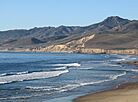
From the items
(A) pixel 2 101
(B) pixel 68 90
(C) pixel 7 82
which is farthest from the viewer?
(C) pixel 7 82

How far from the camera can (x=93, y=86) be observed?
46094mm

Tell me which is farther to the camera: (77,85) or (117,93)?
(77,85)

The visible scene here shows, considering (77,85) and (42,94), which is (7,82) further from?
(42,94)

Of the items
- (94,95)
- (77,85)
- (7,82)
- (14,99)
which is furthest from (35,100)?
(7,82)

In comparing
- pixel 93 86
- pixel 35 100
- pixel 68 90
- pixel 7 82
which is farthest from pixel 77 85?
pixel 35 100

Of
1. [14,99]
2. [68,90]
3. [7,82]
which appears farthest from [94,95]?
[7,82]

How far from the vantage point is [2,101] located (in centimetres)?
3444

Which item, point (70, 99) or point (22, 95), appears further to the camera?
point (22, 95)

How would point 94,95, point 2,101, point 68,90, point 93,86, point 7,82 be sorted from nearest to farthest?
point 2,101 → point 94,95 → point 68,90 → point 93,86 → point 7,82

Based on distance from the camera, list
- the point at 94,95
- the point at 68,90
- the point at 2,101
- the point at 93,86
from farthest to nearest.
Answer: the point at 93,86, the point at 68,90, the point at 94,95, the point at 2,101

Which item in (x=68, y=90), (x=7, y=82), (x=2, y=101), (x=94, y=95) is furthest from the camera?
(x=7, y=82)

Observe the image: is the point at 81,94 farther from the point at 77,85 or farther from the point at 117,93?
the point at 77,85

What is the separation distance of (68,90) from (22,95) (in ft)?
17.8

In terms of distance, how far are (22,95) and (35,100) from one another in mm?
3382
